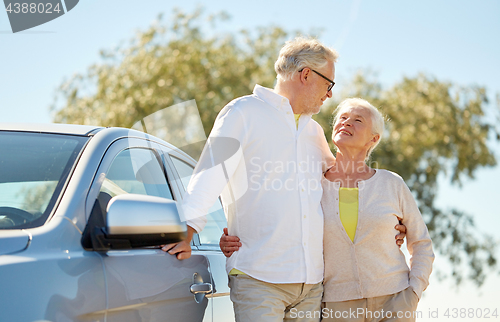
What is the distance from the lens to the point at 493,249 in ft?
60.0

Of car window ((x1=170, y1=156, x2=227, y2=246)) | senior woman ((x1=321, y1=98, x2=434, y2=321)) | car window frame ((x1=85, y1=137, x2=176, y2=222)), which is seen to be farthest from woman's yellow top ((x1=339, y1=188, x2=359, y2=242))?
→ car window frame ((x1=85, y1=137, x2=176, y2=222))

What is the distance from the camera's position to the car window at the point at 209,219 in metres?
3.27

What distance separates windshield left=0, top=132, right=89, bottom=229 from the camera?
204 centimetres

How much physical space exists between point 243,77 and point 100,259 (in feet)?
48.6

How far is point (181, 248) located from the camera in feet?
8.26

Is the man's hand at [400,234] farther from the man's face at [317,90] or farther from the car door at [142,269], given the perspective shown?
the car door at [142,269]

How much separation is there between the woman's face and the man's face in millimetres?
289

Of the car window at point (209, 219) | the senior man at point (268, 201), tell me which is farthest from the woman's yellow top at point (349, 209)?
the car window at point (209, 219)

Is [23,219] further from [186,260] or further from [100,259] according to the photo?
[186,260]

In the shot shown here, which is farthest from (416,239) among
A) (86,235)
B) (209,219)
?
(86,235)

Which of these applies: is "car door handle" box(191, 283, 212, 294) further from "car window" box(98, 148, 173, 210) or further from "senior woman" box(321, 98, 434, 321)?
"senior woman" box(321, 98, 434, 321)

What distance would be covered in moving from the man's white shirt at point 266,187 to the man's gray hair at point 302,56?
237mm

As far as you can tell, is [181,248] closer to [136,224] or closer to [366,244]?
[136,224]

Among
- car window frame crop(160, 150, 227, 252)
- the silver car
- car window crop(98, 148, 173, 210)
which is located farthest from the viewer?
car window frame crop(160, 150, 227, 252)
